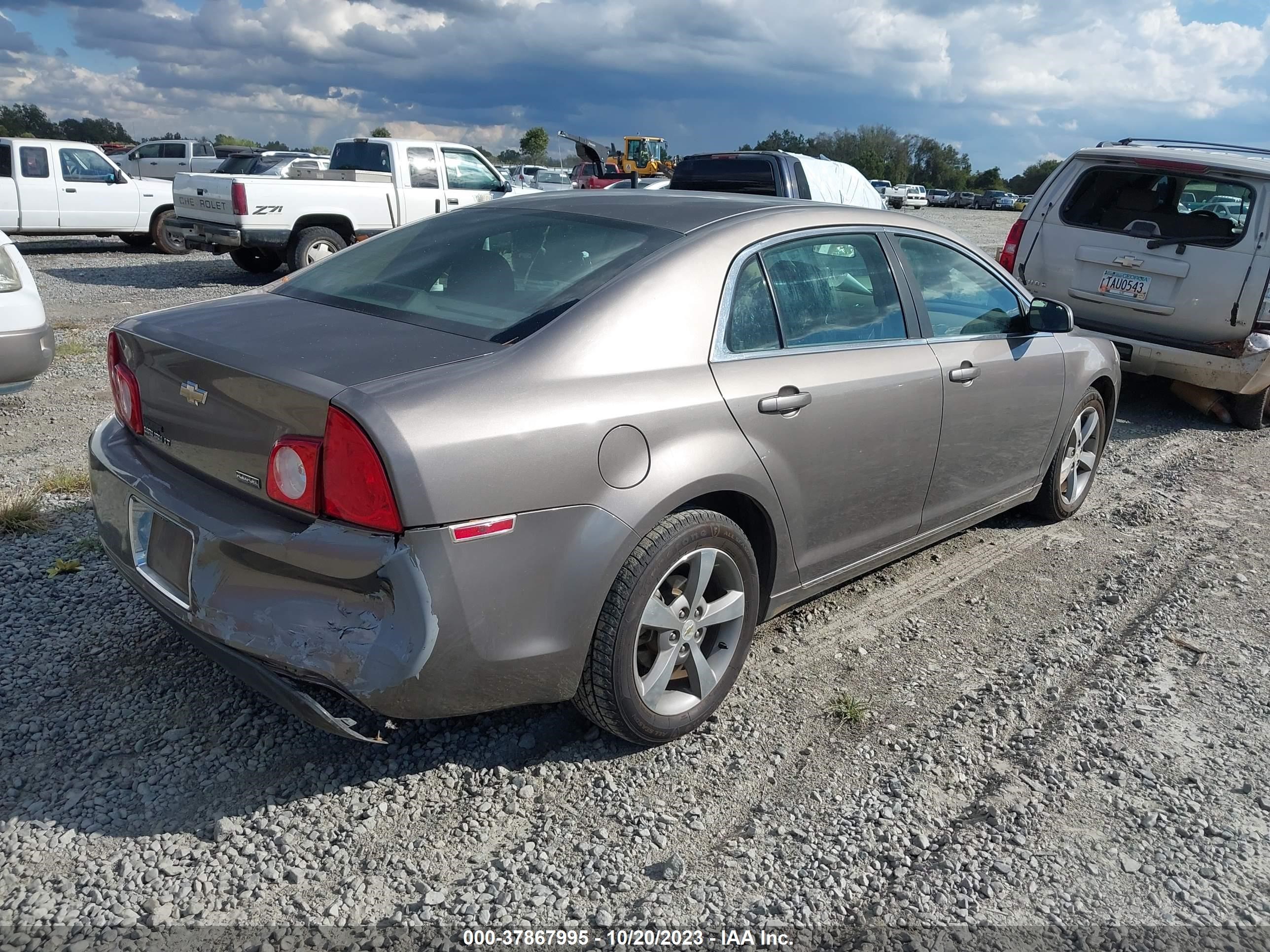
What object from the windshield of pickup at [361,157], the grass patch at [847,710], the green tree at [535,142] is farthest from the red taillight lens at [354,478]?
the green tree at [535,142]

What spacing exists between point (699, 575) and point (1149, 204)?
21.2 ft

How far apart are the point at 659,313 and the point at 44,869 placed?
214 centimetres

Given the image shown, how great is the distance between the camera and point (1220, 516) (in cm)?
547

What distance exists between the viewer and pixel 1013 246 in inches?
313

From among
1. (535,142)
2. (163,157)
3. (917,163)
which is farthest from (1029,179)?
(163,157)

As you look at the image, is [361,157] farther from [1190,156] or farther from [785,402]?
[785,402]

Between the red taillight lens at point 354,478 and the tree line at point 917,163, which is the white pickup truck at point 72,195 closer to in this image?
the red taillight lens at point 354,478

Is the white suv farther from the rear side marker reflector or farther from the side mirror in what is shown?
the rear side marker reflector

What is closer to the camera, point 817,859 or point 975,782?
point 817,859

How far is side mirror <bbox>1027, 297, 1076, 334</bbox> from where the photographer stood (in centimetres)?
430

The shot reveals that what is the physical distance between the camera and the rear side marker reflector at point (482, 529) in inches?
94.3

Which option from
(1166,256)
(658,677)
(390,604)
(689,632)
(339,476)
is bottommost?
(658,677)

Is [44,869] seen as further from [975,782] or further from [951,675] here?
[951,675]

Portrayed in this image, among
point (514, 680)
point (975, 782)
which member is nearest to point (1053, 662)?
point (975, 782)
